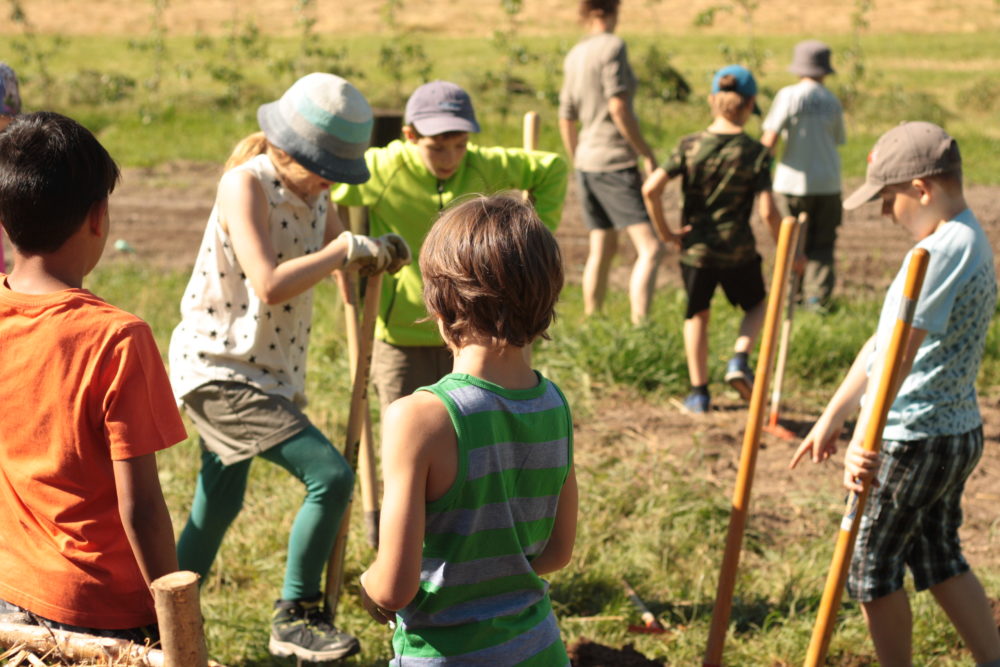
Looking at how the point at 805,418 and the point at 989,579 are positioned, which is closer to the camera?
the point at 989,579

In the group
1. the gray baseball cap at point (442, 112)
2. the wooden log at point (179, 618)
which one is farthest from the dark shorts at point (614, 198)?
the wooden log at point (179, 618)

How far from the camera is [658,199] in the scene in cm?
580

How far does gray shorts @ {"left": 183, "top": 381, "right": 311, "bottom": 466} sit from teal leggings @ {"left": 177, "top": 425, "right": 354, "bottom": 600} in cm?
4

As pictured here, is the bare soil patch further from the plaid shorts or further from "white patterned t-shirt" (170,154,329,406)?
"white patterned t-shirt" (170,154,329,406)

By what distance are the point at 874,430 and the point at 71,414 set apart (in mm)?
1762

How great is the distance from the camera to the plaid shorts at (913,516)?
10.3ft

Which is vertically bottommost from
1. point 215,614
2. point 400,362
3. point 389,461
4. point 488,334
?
point 215,614

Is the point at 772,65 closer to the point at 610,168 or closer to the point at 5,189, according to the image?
the point at 610,168

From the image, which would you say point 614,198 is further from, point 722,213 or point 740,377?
point 740,377

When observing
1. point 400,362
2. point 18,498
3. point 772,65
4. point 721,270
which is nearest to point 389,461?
point 18,498

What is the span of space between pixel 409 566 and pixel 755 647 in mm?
2086

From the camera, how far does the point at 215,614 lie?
3.91 meters

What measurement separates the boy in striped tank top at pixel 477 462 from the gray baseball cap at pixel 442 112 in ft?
5.81

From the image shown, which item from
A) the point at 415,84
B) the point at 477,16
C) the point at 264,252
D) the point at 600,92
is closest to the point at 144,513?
the point at 264,252
